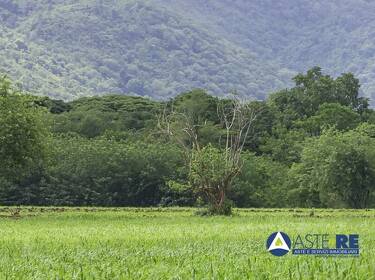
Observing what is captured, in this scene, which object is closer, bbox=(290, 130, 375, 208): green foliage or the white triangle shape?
the white triangle shape

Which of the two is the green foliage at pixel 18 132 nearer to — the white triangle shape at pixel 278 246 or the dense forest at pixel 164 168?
the dense forest at pixel 164 168

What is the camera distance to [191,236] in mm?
21719

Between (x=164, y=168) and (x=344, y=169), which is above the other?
(x=344, y=169)

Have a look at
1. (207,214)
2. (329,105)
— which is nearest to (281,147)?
(329,105)

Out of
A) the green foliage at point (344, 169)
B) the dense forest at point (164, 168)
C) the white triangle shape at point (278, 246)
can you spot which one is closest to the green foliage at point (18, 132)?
the dense forest at point (164, 168)

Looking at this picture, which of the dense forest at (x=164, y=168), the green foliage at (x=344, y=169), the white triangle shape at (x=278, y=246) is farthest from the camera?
the green foliage at (x=344, y=169)

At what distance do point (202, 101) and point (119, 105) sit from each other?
23.3 metres

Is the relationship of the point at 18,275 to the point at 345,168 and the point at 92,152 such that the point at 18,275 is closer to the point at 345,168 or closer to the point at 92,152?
the point at 345,168

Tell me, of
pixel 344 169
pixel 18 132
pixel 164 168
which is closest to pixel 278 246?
pixel 18 132

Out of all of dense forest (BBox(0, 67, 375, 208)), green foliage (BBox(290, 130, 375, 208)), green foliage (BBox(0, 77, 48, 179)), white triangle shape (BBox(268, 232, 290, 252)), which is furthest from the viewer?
green foliage (BBox(290, 130, 375, 208))

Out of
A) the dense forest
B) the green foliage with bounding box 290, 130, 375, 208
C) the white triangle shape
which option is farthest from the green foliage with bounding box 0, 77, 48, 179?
the white triangle shape

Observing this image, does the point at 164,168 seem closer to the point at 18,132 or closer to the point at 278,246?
the point at 18,132

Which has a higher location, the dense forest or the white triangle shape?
the dense forest

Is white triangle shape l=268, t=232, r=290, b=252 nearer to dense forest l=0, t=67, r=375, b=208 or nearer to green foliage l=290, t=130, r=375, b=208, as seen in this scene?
dense forest l=0, t=67, r=375, b=208
